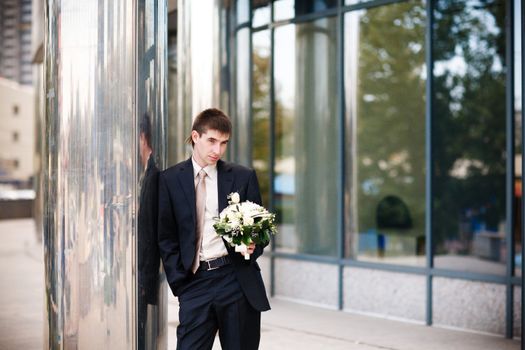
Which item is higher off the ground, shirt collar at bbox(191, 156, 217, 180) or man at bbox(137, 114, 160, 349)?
shirt collar at bbox(191, 156, 217, 180)

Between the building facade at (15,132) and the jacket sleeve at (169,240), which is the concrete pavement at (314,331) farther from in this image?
the building facade at (15,132)

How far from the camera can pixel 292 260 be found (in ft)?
33.8

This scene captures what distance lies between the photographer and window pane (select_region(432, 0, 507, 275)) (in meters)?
12.1

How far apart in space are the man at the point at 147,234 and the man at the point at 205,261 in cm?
12

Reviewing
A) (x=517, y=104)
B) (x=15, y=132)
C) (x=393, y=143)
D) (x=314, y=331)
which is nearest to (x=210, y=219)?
(x=314, y=331)

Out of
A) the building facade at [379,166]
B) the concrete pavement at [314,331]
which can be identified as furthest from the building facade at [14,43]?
the concrete pavement at [314,331]

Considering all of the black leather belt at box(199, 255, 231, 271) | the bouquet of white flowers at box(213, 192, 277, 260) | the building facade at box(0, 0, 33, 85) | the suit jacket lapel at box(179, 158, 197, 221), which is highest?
the building facade at box(0, 0, 33, 85)

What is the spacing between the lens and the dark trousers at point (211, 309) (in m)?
4.11

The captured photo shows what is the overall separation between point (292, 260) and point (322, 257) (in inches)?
21.3

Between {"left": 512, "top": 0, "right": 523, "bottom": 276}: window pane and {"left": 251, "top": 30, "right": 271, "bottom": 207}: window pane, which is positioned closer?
{"left": 512, "top": 0, "right": 523, "bottom": 276}: window pane

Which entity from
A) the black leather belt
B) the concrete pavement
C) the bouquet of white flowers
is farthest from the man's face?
the concrete pavement

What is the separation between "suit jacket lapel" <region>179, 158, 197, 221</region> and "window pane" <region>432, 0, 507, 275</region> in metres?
8.23

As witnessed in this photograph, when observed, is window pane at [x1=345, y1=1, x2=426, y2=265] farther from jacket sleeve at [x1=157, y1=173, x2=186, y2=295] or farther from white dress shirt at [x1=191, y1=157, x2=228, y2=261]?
jacket sleeve at [x1=157, y1=173, x2=186, y2=295]

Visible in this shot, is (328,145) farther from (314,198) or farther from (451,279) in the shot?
(451,279)
